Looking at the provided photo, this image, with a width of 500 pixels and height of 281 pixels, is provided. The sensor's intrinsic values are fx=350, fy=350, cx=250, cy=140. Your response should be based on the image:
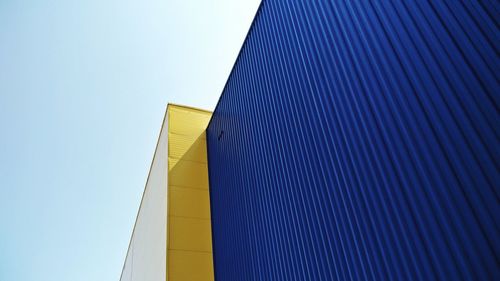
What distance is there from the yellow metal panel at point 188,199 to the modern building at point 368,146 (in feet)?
3.16

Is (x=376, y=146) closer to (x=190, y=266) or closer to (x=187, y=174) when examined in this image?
(x=190, y=266)

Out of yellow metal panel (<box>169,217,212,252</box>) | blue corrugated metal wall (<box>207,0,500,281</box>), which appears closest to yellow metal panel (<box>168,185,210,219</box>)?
yellow metal panel (<box>169,217,212,252</box>)

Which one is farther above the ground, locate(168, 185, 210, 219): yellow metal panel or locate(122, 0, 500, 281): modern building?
locate(168, 185, 210, 219): yellow metal panel

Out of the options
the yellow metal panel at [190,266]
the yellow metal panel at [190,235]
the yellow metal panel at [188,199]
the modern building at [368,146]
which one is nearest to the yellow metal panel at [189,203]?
the yellow metal panel at [188,199]

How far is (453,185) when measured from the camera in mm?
2973

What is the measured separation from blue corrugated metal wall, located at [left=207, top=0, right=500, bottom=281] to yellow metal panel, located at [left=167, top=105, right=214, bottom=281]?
1.81 meters

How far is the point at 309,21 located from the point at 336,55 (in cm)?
120

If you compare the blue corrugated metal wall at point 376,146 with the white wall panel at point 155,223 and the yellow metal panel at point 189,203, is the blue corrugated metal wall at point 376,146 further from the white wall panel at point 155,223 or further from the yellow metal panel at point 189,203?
the white wall panel at point 155,223

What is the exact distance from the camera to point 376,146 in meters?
3.86

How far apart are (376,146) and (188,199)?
6.72m

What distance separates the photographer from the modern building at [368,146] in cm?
292

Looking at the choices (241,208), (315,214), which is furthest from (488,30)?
(241,208)

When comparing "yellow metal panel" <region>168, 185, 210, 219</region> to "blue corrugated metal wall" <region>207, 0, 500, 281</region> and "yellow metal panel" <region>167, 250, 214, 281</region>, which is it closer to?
"yellow metal panel" <region>167, 250, 214, 281</region>

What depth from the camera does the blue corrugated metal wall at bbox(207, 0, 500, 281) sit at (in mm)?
2908
